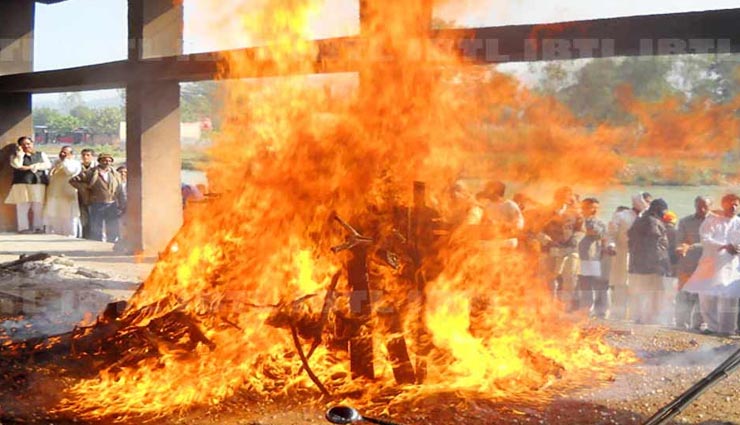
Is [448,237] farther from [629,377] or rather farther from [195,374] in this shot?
[195,374]

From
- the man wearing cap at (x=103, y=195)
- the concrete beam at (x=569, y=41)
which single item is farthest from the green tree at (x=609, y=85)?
the man wearing cap at (x=103, y=195)

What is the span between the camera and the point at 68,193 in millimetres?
12070

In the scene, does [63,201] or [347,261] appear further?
[63,201]

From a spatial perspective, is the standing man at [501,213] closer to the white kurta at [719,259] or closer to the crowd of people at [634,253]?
the crowd of people at [634,253]

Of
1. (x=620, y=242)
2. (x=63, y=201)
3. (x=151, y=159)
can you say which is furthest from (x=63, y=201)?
(x=620, y=242)

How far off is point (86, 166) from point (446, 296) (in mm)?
8647

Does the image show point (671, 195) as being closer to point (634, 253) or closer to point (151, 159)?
point (634, 253)

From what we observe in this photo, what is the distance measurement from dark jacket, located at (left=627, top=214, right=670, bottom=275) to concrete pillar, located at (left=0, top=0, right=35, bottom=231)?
10.5 metres

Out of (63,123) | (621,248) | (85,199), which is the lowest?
(621,248)

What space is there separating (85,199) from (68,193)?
70 cm

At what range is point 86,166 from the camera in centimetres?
1172

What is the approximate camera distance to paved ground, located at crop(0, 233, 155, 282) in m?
8.38

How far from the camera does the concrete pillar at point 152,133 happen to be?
9406mm

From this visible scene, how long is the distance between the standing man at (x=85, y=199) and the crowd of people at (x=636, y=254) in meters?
7.40
